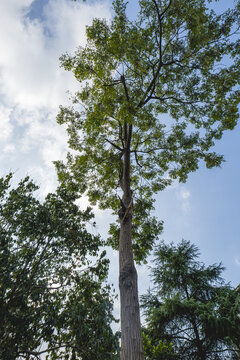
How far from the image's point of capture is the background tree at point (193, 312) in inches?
256

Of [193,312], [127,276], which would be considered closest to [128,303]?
[127,276]

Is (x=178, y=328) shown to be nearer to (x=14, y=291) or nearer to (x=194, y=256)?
(x=194, y=256)

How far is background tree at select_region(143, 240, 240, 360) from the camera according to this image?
21.3 ft

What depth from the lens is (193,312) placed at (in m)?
6.90

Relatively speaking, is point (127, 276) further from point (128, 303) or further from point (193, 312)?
point (193, 312)

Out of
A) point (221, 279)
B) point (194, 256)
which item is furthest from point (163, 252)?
point (221, 279)

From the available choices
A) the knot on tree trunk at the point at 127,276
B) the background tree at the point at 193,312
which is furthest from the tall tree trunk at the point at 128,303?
the background tree at the point at 193,312

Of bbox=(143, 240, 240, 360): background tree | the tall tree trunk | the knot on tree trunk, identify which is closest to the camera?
the tall tree trunk

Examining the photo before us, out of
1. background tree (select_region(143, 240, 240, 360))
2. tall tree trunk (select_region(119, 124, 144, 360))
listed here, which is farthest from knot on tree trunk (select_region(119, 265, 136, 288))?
background tree (select_region(143, 240, 240, 360))

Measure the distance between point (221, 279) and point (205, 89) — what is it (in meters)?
7.28

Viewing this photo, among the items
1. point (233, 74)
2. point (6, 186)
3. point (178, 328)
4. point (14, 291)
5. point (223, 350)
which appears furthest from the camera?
point (178, 328)

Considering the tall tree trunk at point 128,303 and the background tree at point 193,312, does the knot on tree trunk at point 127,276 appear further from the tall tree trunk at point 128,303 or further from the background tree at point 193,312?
the background tree at point 193,312

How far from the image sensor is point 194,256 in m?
8.95

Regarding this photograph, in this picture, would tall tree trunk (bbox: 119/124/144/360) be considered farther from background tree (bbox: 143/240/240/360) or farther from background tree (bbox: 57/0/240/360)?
background tree (bbox: 143/240/240/360)
